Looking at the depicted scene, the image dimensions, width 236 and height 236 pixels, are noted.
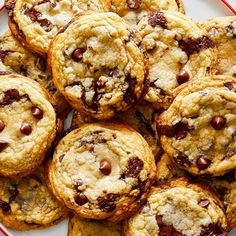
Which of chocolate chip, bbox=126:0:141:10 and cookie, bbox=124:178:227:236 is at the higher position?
chocolate chip, bbox=126:0:141:10

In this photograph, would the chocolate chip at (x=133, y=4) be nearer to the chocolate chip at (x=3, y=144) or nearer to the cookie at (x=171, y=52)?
the cookie at (x=171, y=52)

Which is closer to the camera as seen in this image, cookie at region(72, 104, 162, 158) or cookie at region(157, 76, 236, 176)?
cookie at region(157, 76, 236, 176)

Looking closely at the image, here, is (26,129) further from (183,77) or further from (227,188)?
(227,188)

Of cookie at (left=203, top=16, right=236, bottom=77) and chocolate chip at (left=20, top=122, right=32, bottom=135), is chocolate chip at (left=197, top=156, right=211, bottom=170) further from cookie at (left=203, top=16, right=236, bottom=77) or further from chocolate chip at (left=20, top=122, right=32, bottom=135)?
chocolate chip at (left=20, top=122, right=32, bottom=135)

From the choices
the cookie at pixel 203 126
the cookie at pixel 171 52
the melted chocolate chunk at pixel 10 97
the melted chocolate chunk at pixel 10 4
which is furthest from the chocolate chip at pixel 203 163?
the melted chocolate chunk at pixel 10 4

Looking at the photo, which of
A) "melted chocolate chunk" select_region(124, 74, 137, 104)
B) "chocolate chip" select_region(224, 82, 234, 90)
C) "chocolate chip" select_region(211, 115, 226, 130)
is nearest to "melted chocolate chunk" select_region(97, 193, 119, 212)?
"melted chocolate chunk" select_region(124, 74, 137, 104)

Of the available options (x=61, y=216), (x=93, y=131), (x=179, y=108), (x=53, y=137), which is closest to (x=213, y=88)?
(x=179, y=108)
